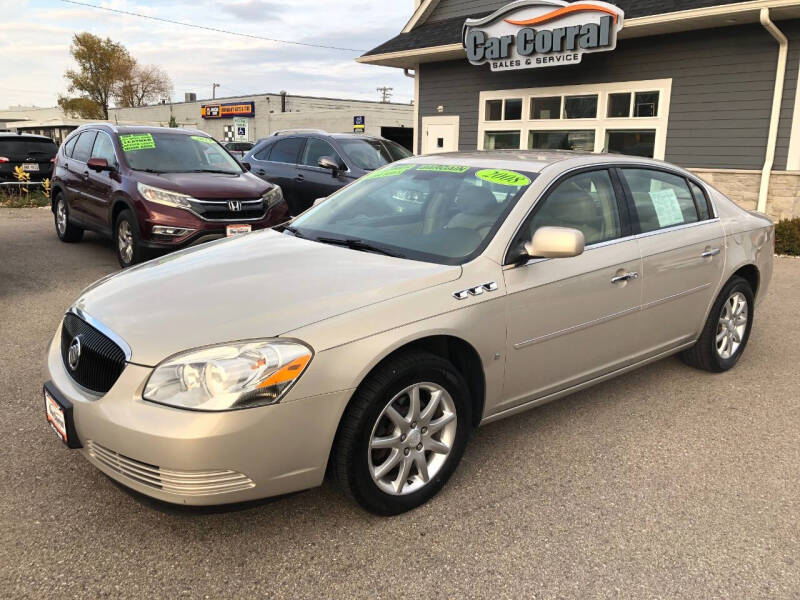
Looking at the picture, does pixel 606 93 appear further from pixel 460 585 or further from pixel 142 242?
pixel 460 585

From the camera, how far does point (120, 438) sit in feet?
8.04

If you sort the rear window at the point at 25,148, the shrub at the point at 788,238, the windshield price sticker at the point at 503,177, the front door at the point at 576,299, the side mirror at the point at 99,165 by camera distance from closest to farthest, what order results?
the front door at the point at 576,299 → the windshield price sticker at the point at 503,177 → the side mirror at the point at 99,165 → the shrub at the point at 788,238 → the rear window at the point at 25,148

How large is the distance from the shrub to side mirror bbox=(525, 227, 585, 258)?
8373 millimetres

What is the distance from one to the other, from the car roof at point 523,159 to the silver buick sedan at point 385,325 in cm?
3

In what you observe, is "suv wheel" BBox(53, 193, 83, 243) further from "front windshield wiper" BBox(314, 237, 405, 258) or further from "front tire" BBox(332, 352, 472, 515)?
"front tire" BBox(332, 352, 472, 515)

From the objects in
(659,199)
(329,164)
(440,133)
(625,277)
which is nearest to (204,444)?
(625,277)

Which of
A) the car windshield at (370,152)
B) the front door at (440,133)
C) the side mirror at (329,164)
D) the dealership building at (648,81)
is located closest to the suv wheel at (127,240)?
the side mirror at (329,164)

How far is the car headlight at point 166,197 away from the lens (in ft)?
23.5

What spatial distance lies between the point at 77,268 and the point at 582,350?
258 inches

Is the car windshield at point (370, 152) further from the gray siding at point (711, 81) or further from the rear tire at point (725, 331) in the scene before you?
the rear tire at point (725, 331)

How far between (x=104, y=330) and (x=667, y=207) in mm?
3389

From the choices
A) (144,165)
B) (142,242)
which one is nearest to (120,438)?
(142,242)

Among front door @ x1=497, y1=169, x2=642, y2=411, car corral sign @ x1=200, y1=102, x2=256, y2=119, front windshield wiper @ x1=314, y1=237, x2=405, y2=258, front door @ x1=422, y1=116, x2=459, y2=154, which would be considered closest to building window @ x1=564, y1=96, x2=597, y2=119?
front door @ x1=422, y1=116, x2=459, y2=154

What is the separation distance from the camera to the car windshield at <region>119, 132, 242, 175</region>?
311 inches
